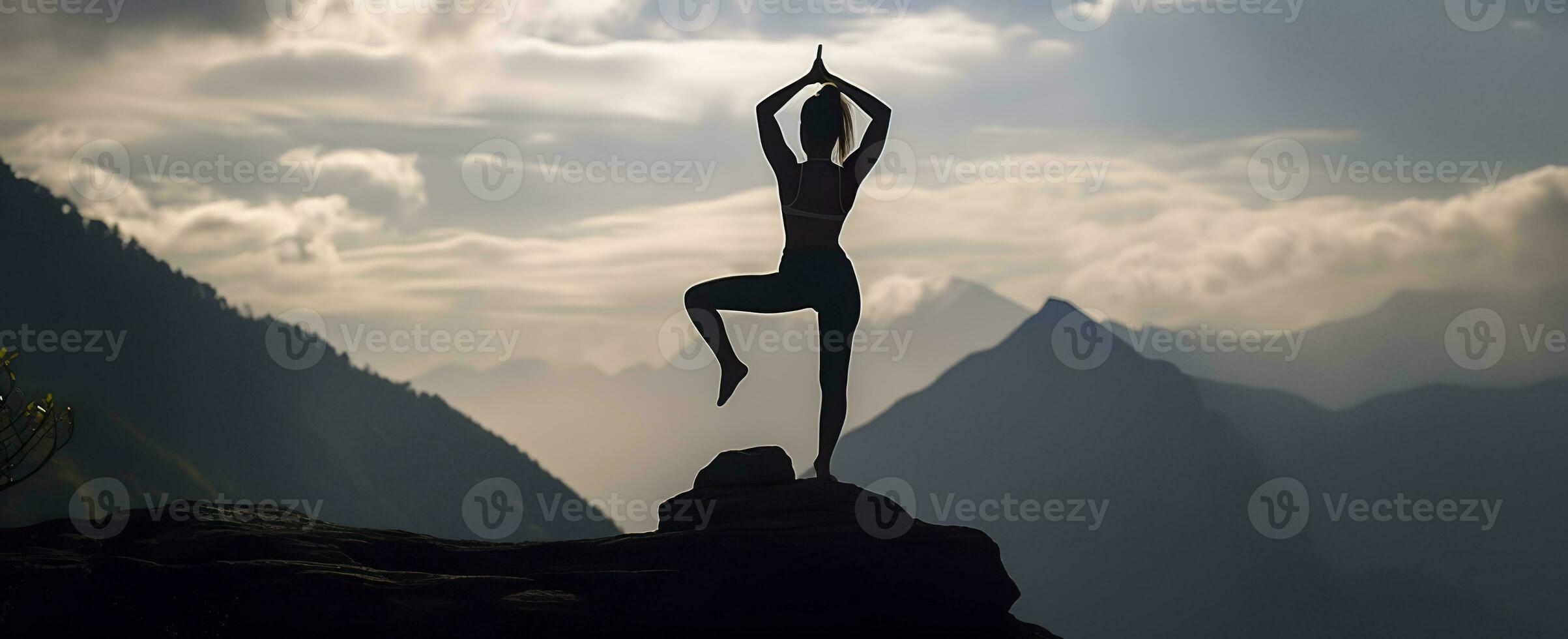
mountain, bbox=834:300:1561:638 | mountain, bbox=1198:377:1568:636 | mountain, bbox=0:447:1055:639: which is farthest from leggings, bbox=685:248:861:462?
mountain, bbox=1198:377:1568:636

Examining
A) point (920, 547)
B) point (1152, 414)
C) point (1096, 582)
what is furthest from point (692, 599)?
point (1152, 414)

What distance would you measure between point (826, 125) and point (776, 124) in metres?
0.50

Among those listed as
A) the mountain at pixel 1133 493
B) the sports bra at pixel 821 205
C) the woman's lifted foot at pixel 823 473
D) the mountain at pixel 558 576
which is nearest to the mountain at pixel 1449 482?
the mountain at pixel 1133 493

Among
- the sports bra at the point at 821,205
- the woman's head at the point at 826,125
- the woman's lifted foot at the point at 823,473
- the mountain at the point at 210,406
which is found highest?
the mountain at the point at 210,406

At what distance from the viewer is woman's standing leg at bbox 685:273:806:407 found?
11062mm

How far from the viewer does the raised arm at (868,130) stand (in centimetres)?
1129

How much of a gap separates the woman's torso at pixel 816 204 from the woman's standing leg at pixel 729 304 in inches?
19.1

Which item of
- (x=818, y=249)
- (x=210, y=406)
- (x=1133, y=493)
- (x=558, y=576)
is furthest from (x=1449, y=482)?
(x=558, y=576)

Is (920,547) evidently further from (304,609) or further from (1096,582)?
(1096,582)

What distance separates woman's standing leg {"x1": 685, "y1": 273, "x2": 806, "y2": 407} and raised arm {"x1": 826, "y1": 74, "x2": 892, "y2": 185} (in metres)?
1.31

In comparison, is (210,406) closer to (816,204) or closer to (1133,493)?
(816,204)

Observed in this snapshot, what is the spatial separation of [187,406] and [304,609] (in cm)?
9286

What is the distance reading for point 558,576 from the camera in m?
9.99

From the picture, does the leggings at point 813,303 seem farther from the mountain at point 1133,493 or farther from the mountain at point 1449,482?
the mountain at point 1449,482
